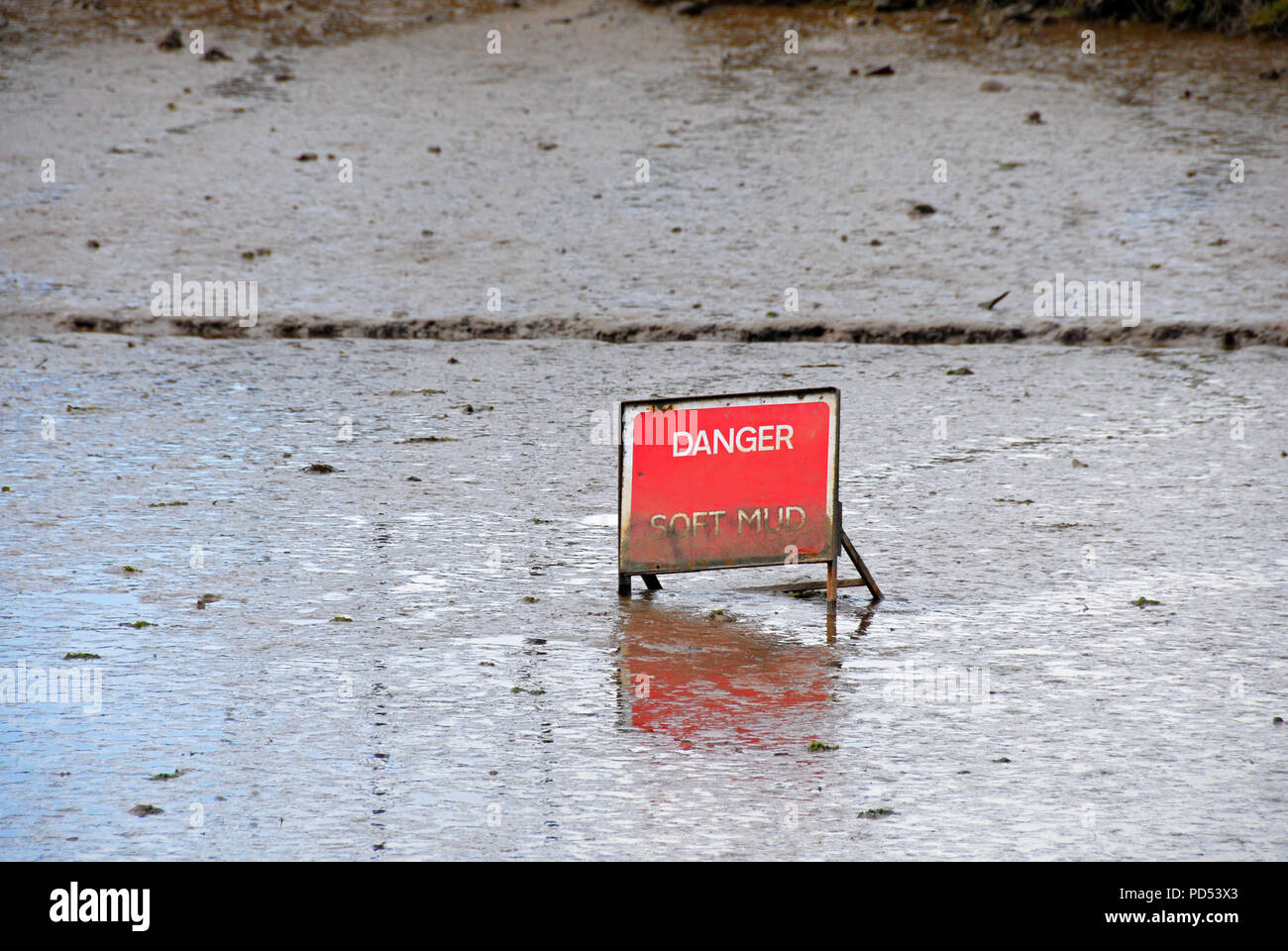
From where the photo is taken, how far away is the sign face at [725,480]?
5.71 meters

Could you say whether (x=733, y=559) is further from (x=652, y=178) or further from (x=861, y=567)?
(x=652, y=178)

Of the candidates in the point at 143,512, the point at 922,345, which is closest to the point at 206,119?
the point at 922,345

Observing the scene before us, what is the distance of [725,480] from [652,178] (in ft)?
23.8

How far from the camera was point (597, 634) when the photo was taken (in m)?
5.26

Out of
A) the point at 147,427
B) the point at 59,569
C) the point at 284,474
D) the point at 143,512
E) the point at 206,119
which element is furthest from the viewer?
→ the point at 206,119

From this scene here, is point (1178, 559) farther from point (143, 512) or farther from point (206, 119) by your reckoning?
point (206, 119)

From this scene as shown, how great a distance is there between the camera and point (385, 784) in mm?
3957

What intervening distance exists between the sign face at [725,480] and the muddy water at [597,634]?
0.22 meters

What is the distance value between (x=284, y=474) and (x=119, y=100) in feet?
27.4
